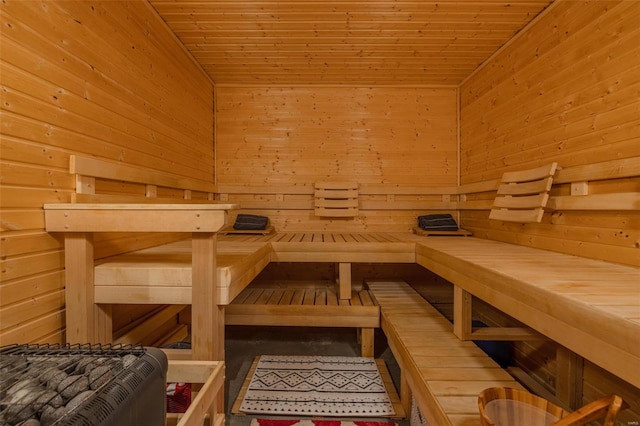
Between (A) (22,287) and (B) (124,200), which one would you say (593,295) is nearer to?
(A) (22,287)

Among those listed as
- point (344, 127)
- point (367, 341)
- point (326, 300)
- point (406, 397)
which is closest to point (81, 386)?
point (406, 397)

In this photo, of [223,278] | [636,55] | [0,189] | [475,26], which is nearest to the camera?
[0,189]

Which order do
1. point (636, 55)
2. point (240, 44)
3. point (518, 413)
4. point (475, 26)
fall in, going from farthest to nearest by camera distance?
point (240, 44), point (475, 26), point (636, 55), point (518, 413)

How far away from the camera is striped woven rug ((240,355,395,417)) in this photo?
207cm

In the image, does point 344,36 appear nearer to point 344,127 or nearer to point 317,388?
point 344,127

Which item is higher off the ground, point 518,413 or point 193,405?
point 193,405

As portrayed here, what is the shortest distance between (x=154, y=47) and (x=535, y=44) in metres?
3.31

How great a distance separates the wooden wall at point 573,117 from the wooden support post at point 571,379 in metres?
0.02

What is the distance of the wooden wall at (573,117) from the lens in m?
1.80

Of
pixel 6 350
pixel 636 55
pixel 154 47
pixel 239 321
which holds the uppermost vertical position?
pixel 154 47

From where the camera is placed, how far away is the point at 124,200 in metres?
2.10

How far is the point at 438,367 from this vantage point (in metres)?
1.66

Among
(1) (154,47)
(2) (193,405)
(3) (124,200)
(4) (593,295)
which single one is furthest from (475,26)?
(2) (193,405)

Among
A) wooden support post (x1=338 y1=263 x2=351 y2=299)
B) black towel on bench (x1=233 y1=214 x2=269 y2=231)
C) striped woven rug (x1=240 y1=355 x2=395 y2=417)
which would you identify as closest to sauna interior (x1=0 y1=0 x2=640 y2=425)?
black towel on bench (x1=233 y1=214 x2=269 y2=231)
